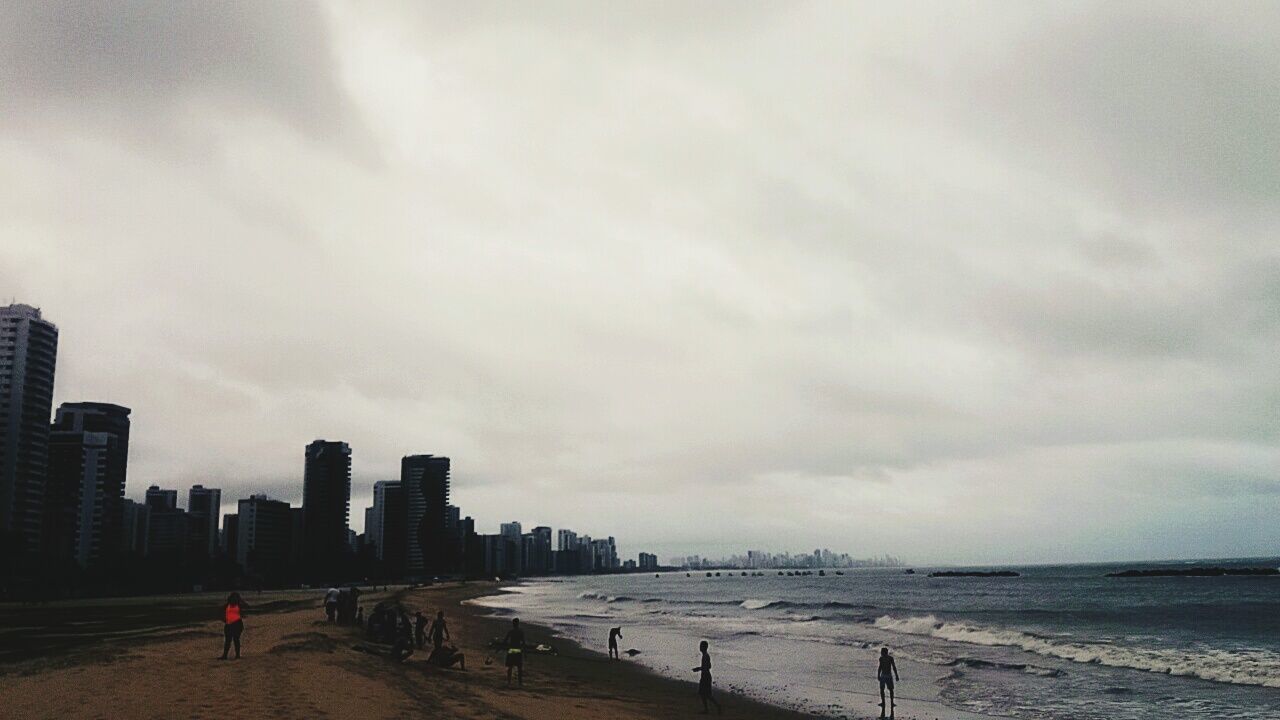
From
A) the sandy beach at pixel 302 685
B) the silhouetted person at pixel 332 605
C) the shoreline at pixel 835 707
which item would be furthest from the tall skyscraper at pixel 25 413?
the shoreline at pixel 835 707

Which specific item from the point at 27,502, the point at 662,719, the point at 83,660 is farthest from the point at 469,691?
the point at 27,502

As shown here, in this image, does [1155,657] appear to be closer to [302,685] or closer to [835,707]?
[835,707]

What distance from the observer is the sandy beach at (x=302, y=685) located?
17.9m

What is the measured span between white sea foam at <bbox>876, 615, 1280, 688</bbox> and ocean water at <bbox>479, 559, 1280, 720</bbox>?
0.10 meters

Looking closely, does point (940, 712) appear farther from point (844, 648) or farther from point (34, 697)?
point (34, 697)

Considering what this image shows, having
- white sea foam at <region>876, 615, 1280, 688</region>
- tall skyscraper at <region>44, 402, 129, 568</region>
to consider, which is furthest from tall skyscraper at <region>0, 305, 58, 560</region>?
white sea foam at <region>876, 615, 1280, 688</region>

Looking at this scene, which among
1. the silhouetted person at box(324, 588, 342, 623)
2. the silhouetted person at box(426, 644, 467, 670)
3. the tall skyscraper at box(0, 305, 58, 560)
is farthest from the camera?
the tall skyscraper at box(0, 305, 58, 560)

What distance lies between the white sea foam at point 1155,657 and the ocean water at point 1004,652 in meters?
0.10

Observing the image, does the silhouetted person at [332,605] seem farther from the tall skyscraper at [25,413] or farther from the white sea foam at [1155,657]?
the tall skyscraper at [25,413]

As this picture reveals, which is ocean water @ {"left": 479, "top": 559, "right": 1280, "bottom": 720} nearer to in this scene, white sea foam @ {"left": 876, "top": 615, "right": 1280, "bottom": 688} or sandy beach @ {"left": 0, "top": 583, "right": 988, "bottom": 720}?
white sea foam @ {"left": 876, "top": 615, "right": 1280, "bottom": 688}

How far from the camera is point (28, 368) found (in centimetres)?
17250

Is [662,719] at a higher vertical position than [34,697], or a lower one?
lower

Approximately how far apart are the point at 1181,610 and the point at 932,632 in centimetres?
3186

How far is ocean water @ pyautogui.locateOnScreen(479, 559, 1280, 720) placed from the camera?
2870 cm
